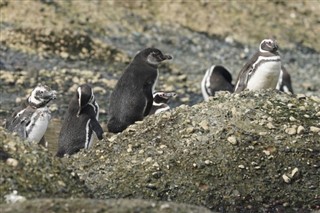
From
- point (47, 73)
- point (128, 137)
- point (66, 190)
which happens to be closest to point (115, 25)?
point (47, 73)

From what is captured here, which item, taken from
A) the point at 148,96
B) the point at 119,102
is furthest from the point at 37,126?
the point at 148,96

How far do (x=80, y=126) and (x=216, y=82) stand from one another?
6.43m

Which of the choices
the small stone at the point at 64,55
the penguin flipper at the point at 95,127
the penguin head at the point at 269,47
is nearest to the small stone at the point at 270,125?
the penguin flipper at the point at 95,127

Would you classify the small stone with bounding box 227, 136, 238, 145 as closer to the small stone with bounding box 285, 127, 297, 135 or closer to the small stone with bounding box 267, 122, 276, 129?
the small stone with bounding box 267, 122, 276, 129

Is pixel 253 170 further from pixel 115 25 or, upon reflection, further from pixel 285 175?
pixel 115 25

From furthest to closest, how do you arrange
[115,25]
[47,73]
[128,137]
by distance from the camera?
[115,25] < [47,73] < [128,137]

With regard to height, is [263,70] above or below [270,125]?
below

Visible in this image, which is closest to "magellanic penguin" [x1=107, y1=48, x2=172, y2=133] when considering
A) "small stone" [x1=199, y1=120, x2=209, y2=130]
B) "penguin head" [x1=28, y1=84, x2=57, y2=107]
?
"penguin head" [x1=28, y1=84, x2=57, y2=107]

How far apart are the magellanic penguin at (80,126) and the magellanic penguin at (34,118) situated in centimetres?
29

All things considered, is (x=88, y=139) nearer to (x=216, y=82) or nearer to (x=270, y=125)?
(x=270, y=125)

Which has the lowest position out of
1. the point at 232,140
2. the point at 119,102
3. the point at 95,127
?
the point at 119,102

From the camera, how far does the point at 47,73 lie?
21484mm

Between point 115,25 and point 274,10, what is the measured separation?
5021 millimetres

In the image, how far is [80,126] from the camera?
14.2m
